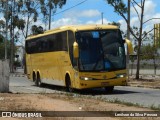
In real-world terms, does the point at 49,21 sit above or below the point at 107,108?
above

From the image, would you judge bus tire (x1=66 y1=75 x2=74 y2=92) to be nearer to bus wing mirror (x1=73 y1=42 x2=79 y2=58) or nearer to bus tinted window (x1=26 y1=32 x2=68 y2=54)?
bus tinted window (x1=26 y1=32 x2=68 y2=54)

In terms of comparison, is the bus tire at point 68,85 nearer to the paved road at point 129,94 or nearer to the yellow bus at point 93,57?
the yellow bus at point 93,57

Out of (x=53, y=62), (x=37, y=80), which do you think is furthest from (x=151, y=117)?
(x=37, y=80)

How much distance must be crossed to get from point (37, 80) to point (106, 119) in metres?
20.7

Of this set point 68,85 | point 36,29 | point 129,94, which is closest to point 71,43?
point 68,85

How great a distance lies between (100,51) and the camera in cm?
2305

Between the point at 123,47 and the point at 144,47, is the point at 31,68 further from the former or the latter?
the point at 144,47

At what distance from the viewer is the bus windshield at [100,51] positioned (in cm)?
2288

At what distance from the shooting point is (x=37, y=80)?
31891 mm

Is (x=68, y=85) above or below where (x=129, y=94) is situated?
above

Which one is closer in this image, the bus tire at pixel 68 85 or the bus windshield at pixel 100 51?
the bus windshield at pixel 100 51

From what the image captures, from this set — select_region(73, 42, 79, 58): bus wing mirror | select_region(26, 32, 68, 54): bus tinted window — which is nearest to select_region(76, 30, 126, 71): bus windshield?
select_region(73, 42, 79, 58): bus wing mirror

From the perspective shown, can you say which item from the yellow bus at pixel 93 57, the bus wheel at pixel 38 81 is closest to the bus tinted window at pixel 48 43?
the yellow bus at pixel 93 57

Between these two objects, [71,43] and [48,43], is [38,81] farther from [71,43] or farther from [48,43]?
[71,43]
